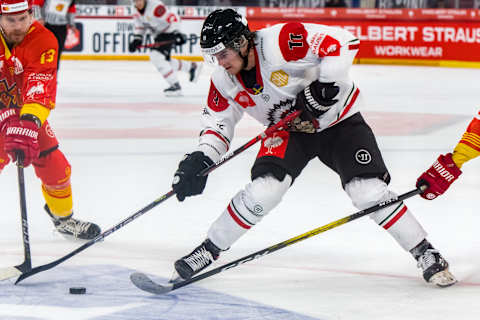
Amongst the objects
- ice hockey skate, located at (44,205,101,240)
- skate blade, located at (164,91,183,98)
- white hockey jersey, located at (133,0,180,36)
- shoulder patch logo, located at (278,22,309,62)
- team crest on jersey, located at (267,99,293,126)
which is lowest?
skate blade, located at (164,91,183,98)

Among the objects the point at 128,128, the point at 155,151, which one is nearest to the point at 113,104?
the point at 128,128

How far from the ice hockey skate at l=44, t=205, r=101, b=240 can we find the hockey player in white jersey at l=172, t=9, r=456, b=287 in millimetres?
884

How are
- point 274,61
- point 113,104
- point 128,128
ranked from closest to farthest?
point 274,61
point 128,128
point 113,104

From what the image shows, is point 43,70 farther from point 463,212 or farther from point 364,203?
point 463,212

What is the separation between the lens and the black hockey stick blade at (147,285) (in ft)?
10.1

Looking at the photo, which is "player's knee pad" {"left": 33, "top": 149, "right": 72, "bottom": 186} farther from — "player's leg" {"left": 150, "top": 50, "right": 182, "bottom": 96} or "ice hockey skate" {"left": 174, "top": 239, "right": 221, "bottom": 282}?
"player's leg" {"left": 150, "top": 50, "right": 182, "bottom": 96}

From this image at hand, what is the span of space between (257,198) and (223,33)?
0.56 metres

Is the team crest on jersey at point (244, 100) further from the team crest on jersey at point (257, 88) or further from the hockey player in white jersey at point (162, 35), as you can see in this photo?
the hockey player in white jersey at point (162, 35)

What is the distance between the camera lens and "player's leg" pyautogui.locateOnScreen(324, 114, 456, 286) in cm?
312

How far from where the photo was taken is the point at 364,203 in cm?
314

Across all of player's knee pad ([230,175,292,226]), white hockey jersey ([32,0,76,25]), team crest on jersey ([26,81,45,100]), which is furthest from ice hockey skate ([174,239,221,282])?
white hockey jersey ([32,0,76,25])

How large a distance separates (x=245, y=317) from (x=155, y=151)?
3.55 m

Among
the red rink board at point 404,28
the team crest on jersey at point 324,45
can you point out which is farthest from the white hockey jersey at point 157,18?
the team crest on jersey at point 324,45

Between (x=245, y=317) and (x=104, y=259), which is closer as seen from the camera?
(x=245, y=317)
